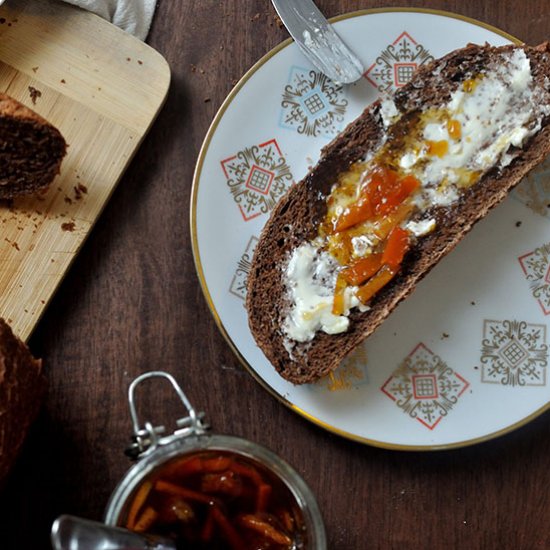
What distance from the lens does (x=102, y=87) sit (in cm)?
248

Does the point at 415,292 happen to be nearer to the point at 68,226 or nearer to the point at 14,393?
the point at 68,226

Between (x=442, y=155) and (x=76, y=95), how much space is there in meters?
1.22

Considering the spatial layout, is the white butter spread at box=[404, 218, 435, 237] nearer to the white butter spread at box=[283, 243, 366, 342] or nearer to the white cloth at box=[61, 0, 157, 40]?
the white butter spread at box=[283, 243, 366, 342]

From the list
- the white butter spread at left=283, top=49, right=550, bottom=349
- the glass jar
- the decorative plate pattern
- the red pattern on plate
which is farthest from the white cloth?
the decorative plate pattern

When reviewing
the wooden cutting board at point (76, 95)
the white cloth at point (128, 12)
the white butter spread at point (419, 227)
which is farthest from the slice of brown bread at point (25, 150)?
the white butter spread at point (419, 227)

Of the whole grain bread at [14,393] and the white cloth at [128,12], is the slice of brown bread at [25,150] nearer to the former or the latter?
the white cloth at [128,12]

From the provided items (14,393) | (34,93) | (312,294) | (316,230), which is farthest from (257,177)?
(14,393)

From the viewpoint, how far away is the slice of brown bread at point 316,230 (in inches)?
95.6

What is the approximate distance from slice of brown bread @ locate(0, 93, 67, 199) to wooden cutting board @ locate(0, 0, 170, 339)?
6 cm

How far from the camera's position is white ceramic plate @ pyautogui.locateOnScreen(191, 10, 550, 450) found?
8.09 feet

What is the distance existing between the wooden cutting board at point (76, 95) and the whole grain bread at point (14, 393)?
442 millimetres

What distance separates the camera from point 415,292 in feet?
8.39

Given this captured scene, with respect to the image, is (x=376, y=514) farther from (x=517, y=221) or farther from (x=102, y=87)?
(x=102, y=87)

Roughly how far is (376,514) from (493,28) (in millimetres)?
1703
